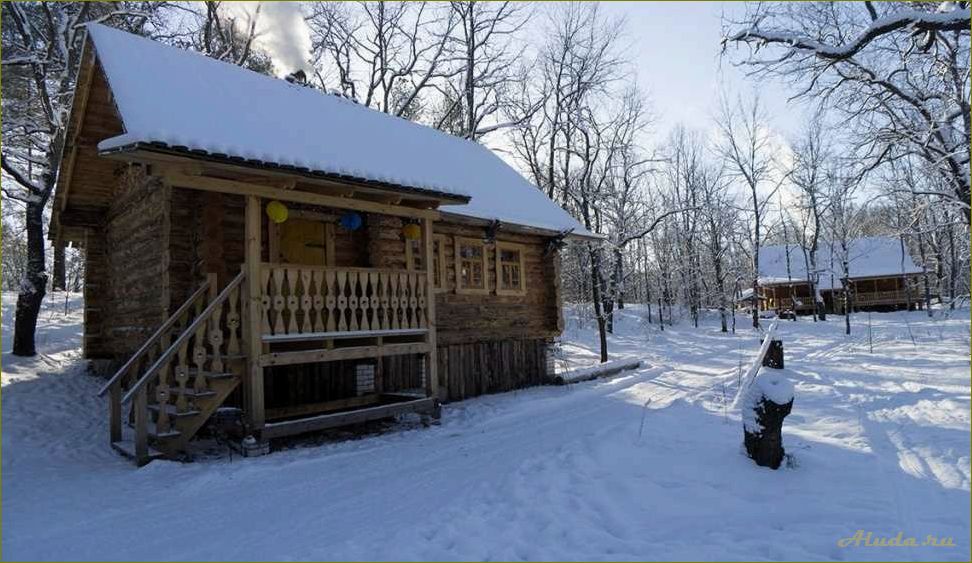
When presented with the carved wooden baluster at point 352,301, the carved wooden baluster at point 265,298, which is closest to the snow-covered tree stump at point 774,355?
the carved wooden baluster at point 352,301

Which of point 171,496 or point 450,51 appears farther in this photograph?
point 450,51

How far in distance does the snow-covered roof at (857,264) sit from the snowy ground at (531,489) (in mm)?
40767

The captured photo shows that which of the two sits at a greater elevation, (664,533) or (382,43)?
(382,43)

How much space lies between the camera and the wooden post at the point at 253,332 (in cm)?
758

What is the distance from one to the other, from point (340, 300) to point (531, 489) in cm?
432

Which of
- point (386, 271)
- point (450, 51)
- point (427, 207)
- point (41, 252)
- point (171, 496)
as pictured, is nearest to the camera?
point (171, 496)

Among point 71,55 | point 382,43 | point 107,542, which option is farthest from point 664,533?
point 382,43

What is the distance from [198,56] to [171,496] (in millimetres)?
8258

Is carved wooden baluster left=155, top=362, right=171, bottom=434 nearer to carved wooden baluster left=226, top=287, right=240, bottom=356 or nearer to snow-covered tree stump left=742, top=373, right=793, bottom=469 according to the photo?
carved wooden baluster left=226, top=287, right=240, bottom=356

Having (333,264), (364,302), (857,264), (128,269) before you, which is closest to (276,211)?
(364,302)

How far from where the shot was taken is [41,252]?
15.4m

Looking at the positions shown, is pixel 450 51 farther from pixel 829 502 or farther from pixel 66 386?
pixel 829 502

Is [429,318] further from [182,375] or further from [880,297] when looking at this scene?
[880,297]

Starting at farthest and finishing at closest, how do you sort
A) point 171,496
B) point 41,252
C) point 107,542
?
point 41,252 → point 171,496 → point 107,542
